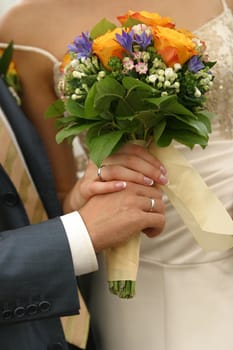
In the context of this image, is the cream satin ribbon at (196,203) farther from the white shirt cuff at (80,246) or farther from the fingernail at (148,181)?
the white shirt cuff at (80,246)

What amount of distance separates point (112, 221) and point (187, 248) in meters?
0.30

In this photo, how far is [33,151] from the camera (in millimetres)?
1339

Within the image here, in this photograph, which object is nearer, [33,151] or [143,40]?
[143,40]

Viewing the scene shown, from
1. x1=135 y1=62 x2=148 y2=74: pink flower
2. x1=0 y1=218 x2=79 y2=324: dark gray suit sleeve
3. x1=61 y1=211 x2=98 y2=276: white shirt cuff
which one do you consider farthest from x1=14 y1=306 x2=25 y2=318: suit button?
x1=135 y1=62 x2=148 y2=74: pink flower

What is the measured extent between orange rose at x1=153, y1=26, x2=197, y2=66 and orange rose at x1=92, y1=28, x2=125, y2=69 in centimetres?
6

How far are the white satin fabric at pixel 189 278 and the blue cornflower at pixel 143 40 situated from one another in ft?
1.03

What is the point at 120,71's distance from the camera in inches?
38.6

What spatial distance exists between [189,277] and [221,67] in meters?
0.45

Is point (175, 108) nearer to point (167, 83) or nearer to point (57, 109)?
point (167, 83)

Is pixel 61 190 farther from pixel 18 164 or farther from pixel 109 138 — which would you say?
pixel 109 138

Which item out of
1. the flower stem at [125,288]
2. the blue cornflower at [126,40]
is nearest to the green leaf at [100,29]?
the blue cornflower at [126,40]

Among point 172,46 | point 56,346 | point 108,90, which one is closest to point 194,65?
point 172,46

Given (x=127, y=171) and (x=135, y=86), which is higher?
(x=135, y=86)

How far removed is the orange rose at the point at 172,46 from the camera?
3.20 ft
